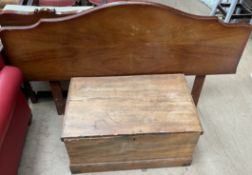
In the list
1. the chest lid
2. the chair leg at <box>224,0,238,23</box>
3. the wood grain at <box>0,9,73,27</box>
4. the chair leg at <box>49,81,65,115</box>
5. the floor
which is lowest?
the floor

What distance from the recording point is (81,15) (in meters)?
1.29

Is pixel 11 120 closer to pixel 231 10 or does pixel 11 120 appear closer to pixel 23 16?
pixel 23 16

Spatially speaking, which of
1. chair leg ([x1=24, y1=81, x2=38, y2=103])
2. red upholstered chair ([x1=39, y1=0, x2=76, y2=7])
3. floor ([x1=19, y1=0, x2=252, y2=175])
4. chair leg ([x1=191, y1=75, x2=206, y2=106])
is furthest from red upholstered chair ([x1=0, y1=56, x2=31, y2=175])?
chair leg ([x1=191, y1=75, x2=206, y2=106])

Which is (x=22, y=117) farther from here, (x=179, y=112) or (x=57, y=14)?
(x=179, y=112)

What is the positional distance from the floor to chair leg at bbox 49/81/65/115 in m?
0.08

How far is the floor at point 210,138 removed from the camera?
1547mm

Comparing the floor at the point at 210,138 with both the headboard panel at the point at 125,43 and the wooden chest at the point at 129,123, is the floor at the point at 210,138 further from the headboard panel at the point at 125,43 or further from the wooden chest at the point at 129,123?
the headboard panel at the point at 125,43

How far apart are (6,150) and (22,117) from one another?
30 cm

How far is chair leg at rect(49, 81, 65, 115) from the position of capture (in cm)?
166

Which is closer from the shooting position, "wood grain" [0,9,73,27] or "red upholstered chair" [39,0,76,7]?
"wood grain" [0,9,73,27]

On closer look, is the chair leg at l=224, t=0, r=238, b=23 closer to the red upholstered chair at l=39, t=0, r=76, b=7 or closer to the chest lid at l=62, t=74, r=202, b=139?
the chest lid at l=62, t=74, r=202, b=139

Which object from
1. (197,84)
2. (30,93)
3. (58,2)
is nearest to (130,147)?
(197,84)

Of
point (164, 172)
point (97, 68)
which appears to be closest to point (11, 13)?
point (97, 68)

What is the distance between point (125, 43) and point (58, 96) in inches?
24.9
